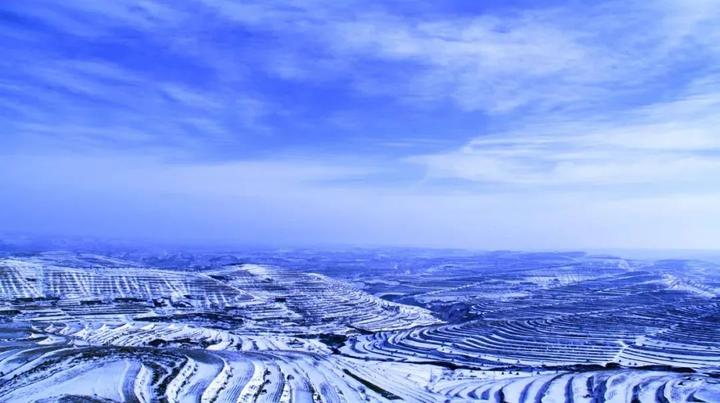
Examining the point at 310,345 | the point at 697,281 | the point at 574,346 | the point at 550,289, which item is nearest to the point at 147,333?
the point at 310,345

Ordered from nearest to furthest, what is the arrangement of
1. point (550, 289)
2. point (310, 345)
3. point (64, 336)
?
point (64, 336)
point (310, 345)
point (550, 289)

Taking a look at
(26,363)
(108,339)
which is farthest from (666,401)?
(108,339)

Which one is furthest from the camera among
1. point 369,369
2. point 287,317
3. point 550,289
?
point 550,289

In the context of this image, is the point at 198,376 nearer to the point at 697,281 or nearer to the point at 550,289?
the point at 550,289

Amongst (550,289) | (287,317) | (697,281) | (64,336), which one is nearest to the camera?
(64,336)

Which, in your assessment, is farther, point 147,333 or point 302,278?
point 302,278

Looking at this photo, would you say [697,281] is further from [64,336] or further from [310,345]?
[64,336]
